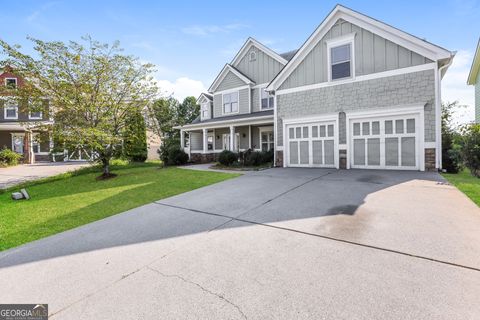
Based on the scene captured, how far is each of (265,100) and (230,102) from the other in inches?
122

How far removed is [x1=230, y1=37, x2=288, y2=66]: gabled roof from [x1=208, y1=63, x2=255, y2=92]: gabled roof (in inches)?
31.3

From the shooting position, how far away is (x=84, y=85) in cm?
1080

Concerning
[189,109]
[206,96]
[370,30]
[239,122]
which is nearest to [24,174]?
[206,96]

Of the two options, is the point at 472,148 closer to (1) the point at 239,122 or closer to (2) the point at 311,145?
(2) the point at 311,145

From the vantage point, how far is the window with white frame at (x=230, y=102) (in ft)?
59.7

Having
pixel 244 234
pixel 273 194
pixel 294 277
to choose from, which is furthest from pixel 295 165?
pixel 294 277

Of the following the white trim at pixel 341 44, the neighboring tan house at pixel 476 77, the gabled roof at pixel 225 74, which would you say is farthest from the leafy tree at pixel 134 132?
the neighboring tan house at pixel 476 77

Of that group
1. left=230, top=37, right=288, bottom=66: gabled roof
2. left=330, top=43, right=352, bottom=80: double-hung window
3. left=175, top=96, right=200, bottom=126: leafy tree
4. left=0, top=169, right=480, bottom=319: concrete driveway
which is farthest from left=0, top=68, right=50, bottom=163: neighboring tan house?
left=330, top=43, right=352, bottom=80: double-hung window

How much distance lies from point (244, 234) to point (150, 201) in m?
3.80

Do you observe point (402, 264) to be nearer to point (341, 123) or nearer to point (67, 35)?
point (341, 123)

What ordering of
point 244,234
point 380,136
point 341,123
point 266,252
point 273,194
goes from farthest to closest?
point 341,123, point 380,136, point 273,194, point 244,234, point 266,252

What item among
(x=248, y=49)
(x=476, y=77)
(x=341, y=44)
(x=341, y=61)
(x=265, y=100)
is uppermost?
(x=248, y=49)

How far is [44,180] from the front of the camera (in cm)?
1215

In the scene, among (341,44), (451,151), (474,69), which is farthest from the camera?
(474,69)
